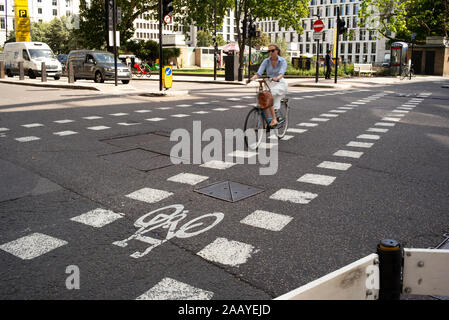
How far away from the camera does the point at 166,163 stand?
266 inches

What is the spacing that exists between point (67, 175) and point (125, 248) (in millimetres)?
2677

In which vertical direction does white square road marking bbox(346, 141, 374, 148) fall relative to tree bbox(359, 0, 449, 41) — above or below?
below

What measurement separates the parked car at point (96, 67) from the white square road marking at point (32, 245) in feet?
71.4

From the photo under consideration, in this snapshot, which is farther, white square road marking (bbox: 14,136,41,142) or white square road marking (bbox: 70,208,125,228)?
white square road marking (bbox: 14,136,41,142)

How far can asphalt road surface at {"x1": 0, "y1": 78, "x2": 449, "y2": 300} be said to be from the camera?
128 inches

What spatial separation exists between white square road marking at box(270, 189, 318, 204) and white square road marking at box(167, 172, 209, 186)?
1099mm

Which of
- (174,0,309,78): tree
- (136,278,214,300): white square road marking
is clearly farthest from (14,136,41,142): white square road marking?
(174,0,309,78): tree

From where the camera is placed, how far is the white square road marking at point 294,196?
507 centimetres

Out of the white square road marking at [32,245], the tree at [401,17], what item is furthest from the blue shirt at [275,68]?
the tree at [401,17]

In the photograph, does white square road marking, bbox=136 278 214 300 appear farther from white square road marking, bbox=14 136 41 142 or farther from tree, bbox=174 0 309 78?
tree, bbox=174 0 309 78

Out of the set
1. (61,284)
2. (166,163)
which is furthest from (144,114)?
(61,284)

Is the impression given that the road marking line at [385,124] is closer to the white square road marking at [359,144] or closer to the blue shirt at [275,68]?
the white square road marking at [359,144]

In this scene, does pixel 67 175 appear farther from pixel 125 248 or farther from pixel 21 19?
pixel 21 19

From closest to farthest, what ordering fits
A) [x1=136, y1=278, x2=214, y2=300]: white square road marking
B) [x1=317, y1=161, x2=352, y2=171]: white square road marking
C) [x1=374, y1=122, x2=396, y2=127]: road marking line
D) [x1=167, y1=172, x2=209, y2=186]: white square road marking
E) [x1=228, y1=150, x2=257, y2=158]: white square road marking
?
[x1=136, y1=278, x2=214, y2=300]: white square road marking < [x1=167, y1=172, x2=209, y2=186]: white square road marking < [x1=317, y1=161, x2=352, y2=171]: white square road marking < [x1=228, y1=150, x2=257, y2=158]: white square road marking < [x1=374, y1=122, x2=396, y2=127]: road marking line
